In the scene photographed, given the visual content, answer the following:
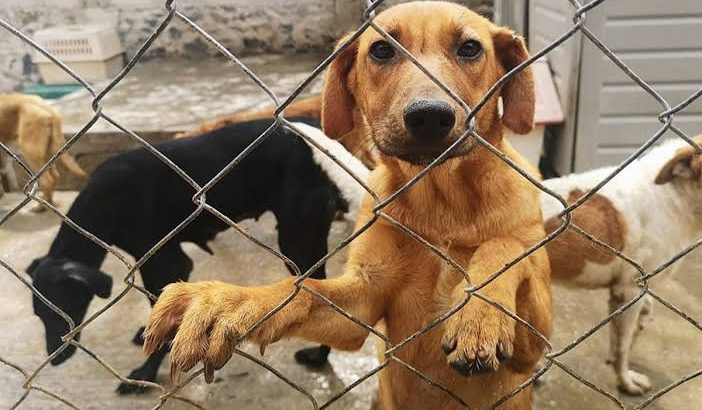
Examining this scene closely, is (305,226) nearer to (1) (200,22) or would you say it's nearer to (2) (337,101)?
(2) (337,101)

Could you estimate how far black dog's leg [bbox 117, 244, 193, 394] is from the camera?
9.45 feet

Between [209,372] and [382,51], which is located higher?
[382,51]

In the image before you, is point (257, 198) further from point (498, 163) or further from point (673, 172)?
point (673, 172)

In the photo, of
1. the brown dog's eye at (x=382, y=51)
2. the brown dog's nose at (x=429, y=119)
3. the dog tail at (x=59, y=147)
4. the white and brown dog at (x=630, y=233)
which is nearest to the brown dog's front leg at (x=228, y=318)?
the brown dog's nose at (x=429, y=119)

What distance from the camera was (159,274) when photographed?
2.96m

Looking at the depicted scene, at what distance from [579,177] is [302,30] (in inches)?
242

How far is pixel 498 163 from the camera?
182 centimetres

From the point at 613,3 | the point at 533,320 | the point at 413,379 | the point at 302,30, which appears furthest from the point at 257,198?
the point at 302,30

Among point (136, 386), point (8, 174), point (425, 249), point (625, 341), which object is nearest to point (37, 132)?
point (8, 174)

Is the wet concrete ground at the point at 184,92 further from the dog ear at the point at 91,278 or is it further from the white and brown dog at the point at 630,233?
the white and brown dog at the point at 630,233

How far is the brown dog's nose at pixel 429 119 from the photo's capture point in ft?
4.24

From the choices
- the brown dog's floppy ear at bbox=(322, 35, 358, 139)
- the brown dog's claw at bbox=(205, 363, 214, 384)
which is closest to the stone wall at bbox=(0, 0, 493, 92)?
the brown dog's floppy ear at bbox=(322, 35, 358, 139)

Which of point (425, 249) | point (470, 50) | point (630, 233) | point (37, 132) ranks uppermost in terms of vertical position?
point (470, 50)

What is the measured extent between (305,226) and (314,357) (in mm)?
687
